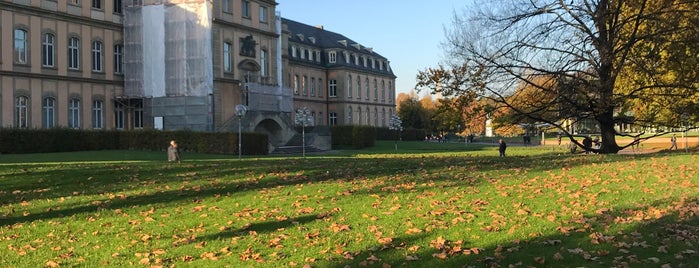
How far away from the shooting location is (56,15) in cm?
4241

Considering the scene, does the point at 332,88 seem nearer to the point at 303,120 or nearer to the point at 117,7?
the point at 303,120

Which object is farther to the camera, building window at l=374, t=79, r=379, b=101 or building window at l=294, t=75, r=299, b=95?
building window at l=374, t=79, r=379, b=101

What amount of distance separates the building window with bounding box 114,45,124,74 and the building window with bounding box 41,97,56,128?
604 cm

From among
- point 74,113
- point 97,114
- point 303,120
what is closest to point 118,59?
point 97,114

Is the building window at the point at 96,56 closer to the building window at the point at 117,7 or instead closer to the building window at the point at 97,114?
the building window at the point at 97,114

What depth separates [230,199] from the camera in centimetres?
→ 1217

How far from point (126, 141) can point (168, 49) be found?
344 inches

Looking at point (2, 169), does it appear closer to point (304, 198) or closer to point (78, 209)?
point (78, 209)

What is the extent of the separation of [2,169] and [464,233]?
15.2 m

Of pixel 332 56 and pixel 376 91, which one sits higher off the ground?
pixel 332 56

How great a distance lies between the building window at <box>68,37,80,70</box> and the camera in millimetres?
43844

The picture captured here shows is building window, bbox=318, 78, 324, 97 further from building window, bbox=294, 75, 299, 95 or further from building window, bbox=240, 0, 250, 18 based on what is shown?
building window, bbox=240, 0, 250, 18

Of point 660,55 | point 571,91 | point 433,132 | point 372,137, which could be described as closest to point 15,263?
point 571,91

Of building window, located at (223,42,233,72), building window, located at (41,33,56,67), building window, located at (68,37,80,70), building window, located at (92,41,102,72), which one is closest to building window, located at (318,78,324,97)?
building window, located at (223,42,233,72)
